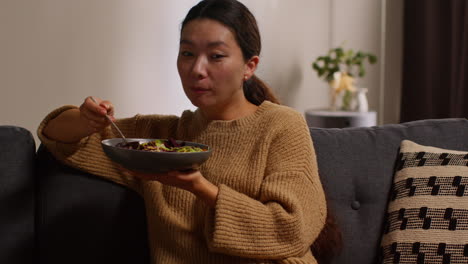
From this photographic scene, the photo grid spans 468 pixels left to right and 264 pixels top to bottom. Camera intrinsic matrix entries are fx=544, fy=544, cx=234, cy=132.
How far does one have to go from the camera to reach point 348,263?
59.7 inches

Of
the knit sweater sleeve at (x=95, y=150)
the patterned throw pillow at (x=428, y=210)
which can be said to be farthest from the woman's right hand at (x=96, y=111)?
the patterned throw pillow at (x=428, y=210)

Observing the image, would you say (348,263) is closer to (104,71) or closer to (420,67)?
(104,71)

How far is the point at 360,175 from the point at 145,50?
1.75 m

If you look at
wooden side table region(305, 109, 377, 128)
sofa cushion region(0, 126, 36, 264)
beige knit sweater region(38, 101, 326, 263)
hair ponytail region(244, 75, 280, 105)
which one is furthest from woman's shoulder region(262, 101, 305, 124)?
wooden side table region(305, 109, 377, 128)

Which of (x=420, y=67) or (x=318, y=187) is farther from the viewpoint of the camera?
(x=420, y=67)

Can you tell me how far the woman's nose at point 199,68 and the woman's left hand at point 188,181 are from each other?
0.27 meters

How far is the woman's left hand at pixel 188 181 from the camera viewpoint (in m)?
1.11

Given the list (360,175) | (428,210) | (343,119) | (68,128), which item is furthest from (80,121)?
(343,119)

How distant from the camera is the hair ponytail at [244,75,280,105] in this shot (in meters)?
Result: 1.53

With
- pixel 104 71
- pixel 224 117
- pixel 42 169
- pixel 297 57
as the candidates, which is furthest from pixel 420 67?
pixel 42 169

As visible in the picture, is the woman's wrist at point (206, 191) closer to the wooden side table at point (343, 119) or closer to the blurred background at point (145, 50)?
the blurred background at point (145, 50)

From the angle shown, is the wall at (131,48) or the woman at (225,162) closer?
the woman at (225,162)

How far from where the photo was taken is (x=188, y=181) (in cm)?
113

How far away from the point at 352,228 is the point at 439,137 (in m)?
0.40
